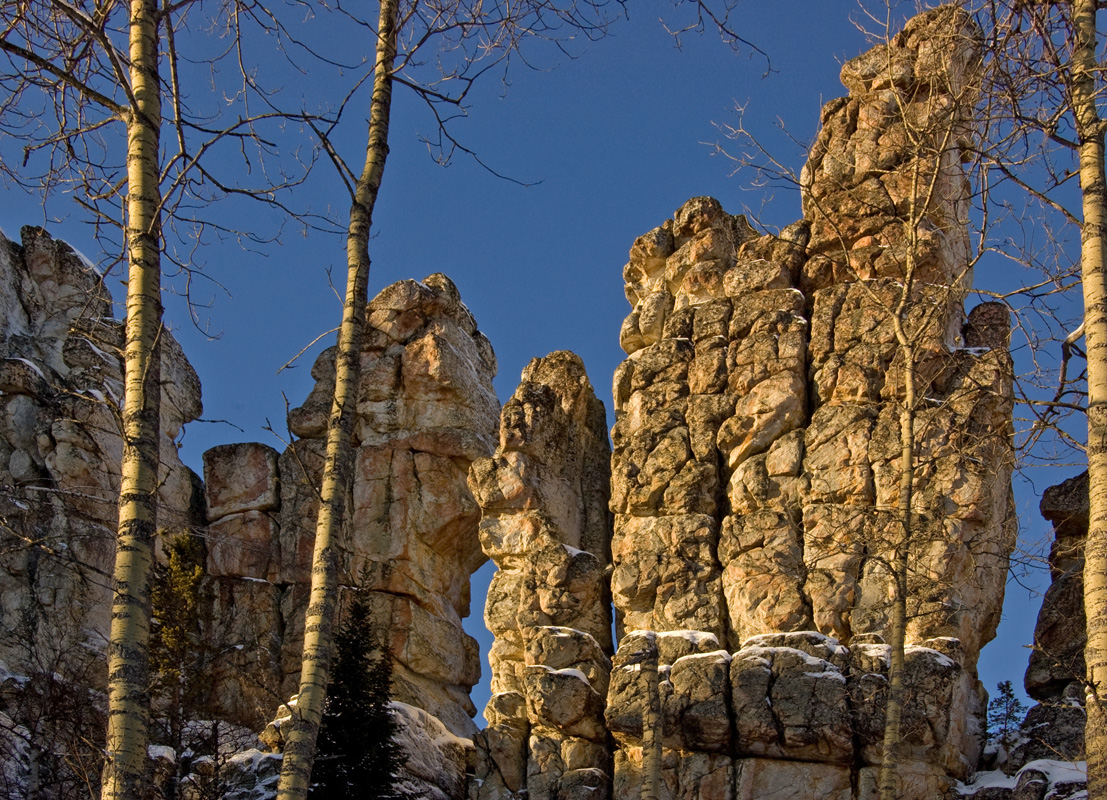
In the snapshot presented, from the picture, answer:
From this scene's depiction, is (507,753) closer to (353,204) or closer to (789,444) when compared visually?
(789,444)

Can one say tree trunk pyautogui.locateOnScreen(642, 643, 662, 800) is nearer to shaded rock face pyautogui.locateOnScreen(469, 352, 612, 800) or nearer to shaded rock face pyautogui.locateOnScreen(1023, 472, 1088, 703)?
shaded rock face pyautogui.locateOnScreen(469, 352, 612, 800)

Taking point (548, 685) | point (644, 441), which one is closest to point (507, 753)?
point (548, 685)

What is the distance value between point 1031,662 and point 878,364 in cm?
801

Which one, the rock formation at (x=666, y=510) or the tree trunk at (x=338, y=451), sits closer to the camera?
the tree trunk at (x=338, y=451)

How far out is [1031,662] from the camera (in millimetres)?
28531

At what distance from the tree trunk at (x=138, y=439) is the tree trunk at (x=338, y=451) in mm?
1317

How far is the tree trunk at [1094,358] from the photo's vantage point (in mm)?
8336

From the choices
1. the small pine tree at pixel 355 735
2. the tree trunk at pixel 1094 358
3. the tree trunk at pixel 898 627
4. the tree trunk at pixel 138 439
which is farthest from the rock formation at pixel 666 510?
the tree trunk at pixel 138 439

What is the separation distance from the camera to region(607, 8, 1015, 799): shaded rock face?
81.3ft

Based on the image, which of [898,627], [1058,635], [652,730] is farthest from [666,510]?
[898,627]

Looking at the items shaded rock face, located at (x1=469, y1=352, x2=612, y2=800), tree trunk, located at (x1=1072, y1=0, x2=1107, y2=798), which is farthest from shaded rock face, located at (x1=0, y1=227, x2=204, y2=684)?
tree trunk, located at (x1=1072, y1=0, x2=1107, y2=798)

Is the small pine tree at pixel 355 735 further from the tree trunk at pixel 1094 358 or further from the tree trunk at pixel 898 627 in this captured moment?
the tree trunk at pixel 1094 358

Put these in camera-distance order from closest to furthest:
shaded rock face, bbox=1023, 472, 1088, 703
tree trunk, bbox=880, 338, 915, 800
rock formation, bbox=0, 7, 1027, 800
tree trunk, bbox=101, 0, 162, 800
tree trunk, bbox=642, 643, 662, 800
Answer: tree trunk, bbox=101, 0, 162, 800 < tree trunk, bbox=880, 338, 915, 800 < tree trunk, bbox=642, 643, 662, 800 < rock formation, bbox=0, 7, 1027, 800 < shaded rock face, bbox=1023, 472, 1088, 703

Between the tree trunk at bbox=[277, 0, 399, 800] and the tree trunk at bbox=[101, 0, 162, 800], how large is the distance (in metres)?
1.32
